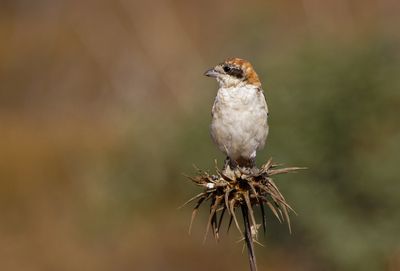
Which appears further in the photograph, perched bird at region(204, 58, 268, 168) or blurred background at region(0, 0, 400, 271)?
blurred background at region(0, 0, 400, 271)

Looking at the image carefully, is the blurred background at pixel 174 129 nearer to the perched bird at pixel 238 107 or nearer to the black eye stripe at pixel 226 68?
the perched bird at pixel 238 107

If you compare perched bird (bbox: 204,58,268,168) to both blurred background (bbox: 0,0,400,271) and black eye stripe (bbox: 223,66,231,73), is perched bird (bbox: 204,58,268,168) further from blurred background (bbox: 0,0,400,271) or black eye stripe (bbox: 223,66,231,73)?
blurred background (bbox: 0,0,400,271)

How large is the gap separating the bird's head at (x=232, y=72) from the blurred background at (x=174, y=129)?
7.20 meters

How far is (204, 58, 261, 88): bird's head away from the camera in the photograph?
646 cm

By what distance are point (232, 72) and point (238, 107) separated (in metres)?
0.27

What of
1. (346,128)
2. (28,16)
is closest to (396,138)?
(346,128)

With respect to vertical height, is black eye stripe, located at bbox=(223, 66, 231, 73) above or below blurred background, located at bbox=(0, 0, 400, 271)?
below

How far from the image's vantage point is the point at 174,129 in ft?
55.4

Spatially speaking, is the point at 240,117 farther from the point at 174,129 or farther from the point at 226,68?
the point at 174,129

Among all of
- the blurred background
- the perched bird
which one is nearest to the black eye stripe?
the perched bird

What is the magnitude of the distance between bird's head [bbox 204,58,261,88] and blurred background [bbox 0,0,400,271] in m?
7.20

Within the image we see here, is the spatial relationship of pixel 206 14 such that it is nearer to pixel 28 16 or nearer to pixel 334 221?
pixel 28 16

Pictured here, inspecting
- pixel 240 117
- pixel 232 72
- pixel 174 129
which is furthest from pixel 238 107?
pixel 174 129

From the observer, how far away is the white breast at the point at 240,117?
6.52 metres
